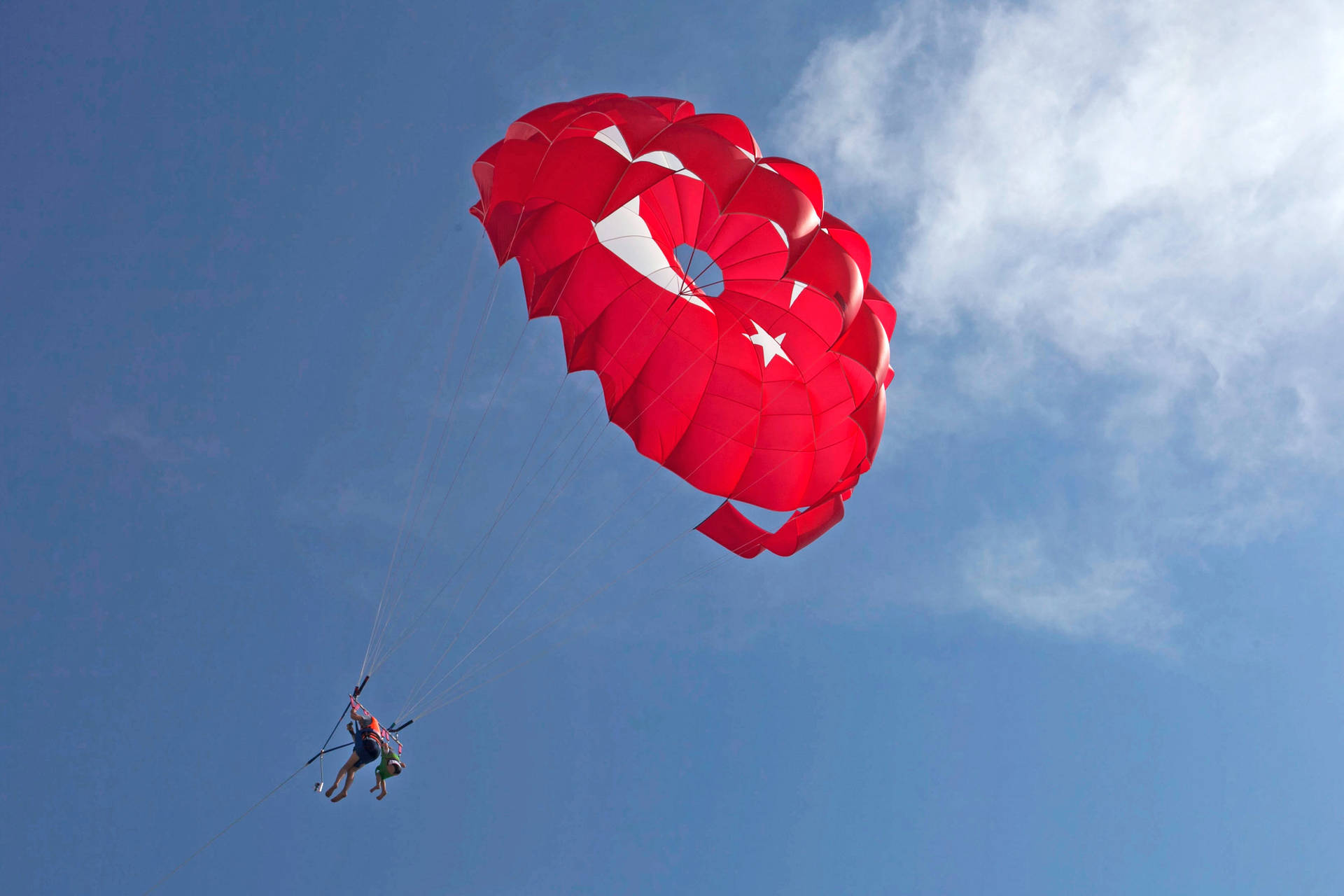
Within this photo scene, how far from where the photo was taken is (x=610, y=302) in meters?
13.9

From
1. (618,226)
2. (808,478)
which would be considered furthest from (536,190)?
(808,478)

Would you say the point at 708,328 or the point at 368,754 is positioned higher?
the point at 708,328

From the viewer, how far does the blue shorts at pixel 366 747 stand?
12.3m

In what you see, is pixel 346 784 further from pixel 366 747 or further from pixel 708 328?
pixel 708 328

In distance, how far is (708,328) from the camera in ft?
45.8

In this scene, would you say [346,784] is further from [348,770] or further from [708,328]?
[708,328]

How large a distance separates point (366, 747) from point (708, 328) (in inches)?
270

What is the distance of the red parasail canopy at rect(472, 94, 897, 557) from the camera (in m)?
12.8

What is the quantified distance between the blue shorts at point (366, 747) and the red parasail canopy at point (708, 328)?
4990 millimetres

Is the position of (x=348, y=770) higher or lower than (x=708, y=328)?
lower

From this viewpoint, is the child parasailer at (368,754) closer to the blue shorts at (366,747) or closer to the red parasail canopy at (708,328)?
the blue shorts at (366,747)

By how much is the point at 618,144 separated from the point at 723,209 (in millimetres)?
1779

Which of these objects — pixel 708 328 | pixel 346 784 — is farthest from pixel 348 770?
pixel 708 328

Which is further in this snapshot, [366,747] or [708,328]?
[708,328]
